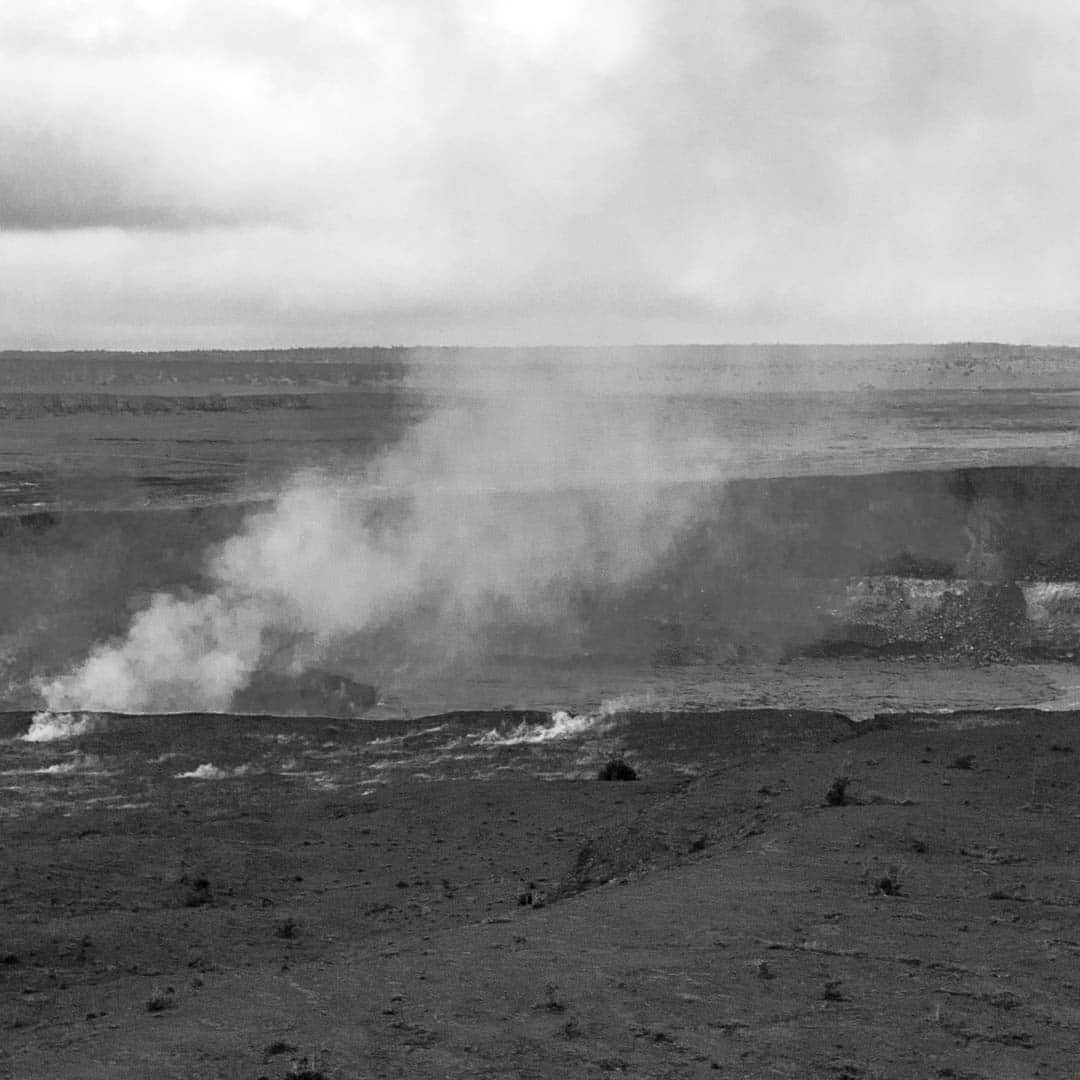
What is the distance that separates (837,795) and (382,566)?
2217 centimetres

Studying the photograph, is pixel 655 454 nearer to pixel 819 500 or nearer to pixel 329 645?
pixel 819 500

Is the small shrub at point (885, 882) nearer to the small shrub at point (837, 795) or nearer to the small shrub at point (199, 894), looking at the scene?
the small shrub at point (837, 795)

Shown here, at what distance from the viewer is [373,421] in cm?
10362

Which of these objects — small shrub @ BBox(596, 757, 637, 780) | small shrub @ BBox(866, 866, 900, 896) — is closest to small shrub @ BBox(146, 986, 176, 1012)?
small shrub @ BBox(866, 866, 900, 896)

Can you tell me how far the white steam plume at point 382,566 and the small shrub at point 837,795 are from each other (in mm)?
14115

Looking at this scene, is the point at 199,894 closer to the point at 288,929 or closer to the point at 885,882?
the point at 288,929

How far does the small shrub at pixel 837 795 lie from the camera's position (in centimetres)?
2052

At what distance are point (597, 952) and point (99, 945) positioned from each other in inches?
231

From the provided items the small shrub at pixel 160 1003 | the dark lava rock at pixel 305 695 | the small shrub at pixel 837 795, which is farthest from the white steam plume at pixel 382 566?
the small shrub at pixel 160 1003

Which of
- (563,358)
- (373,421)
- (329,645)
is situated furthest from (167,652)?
(563,358)

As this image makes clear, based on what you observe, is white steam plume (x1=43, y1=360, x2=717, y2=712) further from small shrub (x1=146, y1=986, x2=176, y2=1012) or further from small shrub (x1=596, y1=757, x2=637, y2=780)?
small shrub (x1=146, y1=986, x2=176, y2=1012)

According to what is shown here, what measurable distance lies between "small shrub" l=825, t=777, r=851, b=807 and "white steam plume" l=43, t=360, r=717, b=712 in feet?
46.3

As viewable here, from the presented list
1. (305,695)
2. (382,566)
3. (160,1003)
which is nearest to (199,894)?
(160,1003)

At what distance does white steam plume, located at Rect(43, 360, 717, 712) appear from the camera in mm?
32000
